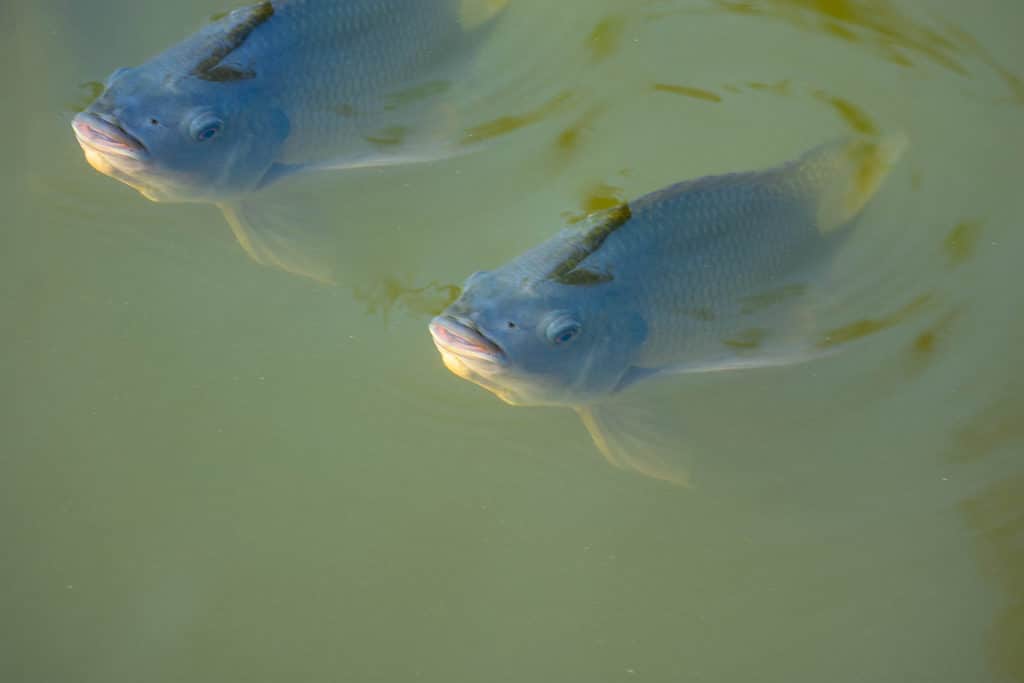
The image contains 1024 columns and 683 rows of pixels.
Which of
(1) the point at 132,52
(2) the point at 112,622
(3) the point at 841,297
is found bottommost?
(2) the point at 112,622

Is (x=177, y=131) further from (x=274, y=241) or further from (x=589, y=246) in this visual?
(x=589, y=246)

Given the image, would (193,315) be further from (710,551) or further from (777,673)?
(777,673)

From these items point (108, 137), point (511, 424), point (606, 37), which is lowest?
point (511, 424)

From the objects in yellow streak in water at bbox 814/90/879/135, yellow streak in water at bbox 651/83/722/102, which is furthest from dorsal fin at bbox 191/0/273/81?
yellow streak in water at bbox 814/90/879/135

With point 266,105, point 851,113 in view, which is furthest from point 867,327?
point 266,105

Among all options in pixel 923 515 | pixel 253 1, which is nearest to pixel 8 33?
pixel 253 1
